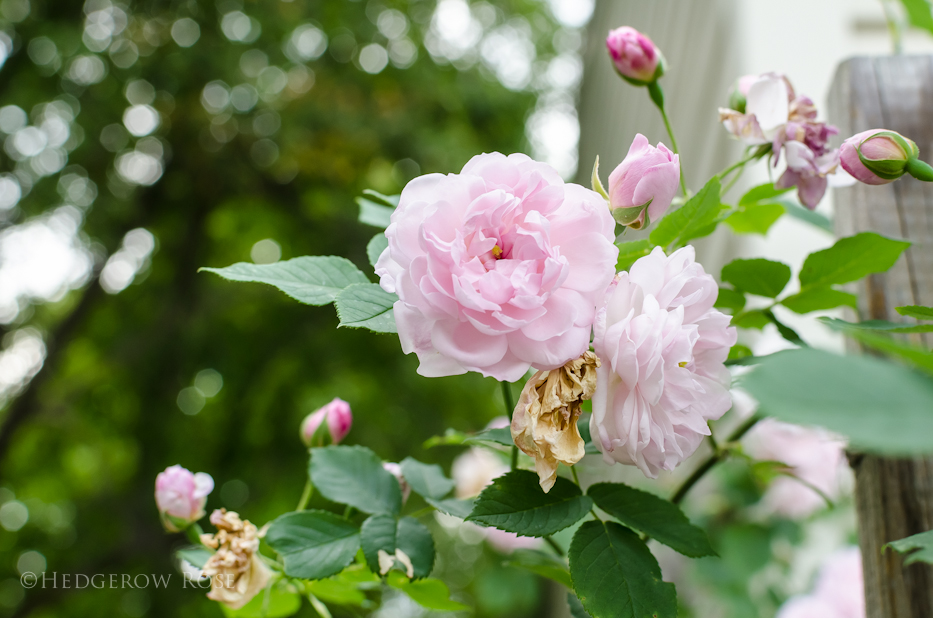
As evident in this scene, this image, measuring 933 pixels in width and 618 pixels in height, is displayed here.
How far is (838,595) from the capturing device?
0.65m

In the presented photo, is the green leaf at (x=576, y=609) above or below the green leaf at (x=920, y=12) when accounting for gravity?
below

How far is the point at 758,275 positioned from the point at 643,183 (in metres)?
0.17

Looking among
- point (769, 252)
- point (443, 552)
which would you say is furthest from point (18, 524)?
point (769, 252)

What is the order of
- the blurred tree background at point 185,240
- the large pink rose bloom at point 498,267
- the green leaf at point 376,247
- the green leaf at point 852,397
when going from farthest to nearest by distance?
the blurred tree background at point 185,240 → the green leaf at point 376,247 → the large pink rose bloom at point 498,267 → the green leaf at point 852,397

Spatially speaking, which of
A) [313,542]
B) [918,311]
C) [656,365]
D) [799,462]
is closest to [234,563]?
[313,542]

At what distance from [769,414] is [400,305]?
162mm

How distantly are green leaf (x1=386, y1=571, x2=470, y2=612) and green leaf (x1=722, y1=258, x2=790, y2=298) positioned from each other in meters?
0.29

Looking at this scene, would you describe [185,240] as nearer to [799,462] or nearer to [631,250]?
[799,462]

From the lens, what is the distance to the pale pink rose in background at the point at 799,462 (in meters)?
0.95

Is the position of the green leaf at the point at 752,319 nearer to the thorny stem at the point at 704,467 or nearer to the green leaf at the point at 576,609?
the thorny stem at the point at 704,467

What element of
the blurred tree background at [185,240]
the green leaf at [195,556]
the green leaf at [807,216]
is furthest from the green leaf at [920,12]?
the blurred tree background at [185,240]

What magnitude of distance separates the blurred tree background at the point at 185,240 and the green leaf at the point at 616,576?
2.63 meters

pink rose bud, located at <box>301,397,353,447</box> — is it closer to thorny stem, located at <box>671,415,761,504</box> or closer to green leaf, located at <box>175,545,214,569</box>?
green leaf, located at <box>175,545,214,569</box>

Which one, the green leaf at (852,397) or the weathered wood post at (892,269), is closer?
the green leaf at (852,397)
